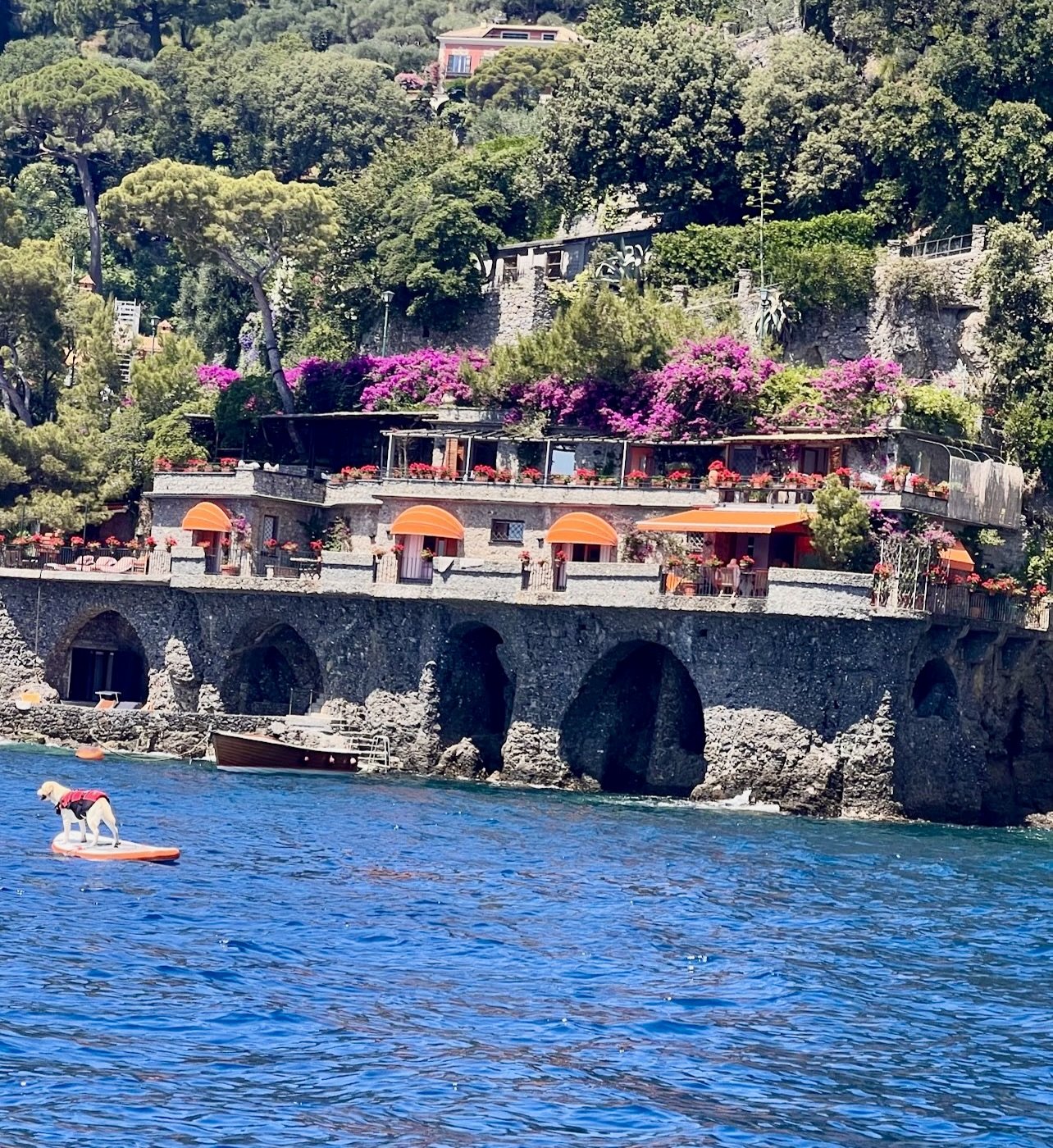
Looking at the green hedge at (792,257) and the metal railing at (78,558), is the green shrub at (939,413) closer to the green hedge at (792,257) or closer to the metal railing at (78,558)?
the green hedge at (792,257)

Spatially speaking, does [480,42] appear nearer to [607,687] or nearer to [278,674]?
[278,674]

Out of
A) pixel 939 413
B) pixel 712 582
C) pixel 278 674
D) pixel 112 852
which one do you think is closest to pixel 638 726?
pixel 712 582

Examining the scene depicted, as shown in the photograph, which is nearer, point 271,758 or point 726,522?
point 726,522

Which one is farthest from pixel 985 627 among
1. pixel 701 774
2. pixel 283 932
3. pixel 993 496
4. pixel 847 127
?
pixel 283 932

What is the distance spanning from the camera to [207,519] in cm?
7800

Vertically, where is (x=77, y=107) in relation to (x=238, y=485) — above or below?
above

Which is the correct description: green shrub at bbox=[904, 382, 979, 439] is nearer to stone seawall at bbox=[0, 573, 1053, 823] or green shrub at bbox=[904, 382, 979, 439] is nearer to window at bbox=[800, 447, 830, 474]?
window at bbox=[800, 447, 830, 474]

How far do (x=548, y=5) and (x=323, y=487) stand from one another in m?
100

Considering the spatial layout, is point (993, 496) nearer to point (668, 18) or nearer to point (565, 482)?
point (565, 482)

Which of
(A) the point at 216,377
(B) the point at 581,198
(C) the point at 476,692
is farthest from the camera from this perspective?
(A) the point at 216,377

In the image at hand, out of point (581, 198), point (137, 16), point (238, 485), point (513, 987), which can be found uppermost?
point (137, 16)

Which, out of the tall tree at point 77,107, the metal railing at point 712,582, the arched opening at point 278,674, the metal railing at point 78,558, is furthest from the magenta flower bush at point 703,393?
the tall tree at point 77,107

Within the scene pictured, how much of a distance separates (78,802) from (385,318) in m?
44.0

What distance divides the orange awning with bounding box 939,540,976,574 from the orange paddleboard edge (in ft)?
89.0
